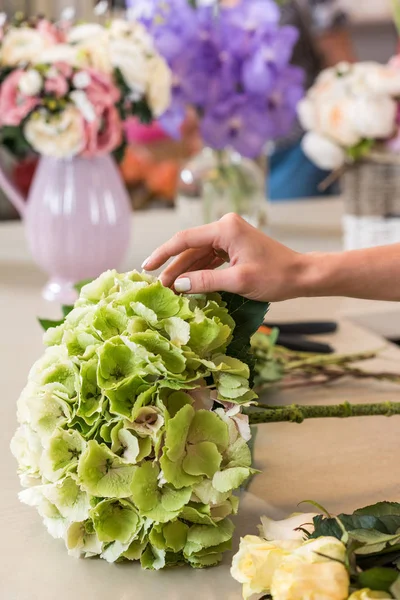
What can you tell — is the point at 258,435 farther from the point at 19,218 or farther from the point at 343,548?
the point at 19,218

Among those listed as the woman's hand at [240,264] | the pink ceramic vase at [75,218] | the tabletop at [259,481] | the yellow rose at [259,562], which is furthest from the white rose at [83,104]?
the yellow rose at [259,562]

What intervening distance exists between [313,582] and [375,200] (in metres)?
1.25

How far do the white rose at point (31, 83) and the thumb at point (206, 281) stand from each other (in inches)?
29.8

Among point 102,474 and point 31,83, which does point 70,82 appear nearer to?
point 31,83

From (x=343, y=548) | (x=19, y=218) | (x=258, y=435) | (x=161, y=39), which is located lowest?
(x=19, y=218)

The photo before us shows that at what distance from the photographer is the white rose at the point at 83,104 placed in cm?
138

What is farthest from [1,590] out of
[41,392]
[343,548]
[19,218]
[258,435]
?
[19,218]

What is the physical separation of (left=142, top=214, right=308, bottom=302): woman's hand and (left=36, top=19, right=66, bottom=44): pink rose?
80cm

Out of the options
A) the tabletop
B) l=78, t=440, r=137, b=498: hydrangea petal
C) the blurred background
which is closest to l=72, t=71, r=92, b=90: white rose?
the tabletop

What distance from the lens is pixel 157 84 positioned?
1.50 m

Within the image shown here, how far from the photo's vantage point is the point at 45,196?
1499 mm

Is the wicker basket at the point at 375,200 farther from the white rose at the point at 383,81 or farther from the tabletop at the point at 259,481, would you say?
the tabletop at the point at 259,481

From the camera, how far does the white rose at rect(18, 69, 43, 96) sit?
138 centimetres

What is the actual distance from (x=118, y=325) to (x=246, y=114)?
1157mm
